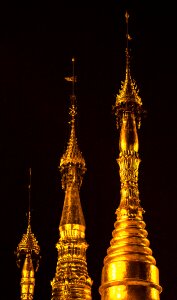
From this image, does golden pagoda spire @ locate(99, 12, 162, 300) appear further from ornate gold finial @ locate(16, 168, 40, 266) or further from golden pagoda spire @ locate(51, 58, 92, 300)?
ornate gold finial @ locate(16, 168, 40, 266)

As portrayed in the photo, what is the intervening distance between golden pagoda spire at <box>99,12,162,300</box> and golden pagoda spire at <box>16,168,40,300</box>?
7.72m

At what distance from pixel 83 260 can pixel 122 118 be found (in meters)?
4.76

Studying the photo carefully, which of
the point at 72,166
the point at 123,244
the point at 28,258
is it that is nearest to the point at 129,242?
the point at 123,244

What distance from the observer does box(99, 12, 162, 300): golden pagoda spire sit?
9.36m

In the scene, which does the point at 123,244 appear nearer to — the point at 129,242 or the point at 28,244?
the point at 129,242

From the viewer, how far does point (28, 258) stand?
18594 mm

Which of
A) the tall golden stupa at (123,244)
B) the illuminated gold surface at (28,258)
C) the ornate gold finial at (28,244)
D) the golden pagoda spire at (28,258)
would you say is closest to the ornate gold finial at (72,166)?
the tall golden stupa at (123,244)

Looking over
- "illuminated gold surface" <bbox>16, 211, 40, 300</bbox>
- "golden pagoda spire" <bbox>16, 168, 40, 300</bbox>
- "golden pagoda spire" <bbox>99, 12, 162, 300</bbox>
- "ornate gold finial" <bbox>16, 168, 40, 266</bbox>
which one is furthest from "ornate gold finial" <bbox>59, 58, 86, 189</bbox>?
"golden pagoda spire" <bbox>99, 12, 162, 300</bbox>

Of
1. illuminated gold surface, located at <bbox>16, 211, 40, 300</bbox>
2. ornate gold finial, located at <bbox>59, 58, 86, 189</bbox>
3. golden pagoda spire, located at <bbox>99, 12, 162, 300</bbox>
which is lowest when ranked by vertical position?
golden pagoda spire, located at <bbox>99, 12, 162, 300</bbox>

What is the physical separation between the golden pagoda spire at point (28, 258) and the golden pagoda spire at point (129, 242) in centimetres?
772

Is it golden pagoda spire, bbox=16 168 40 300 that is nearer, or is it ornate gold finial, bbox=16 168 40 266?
golden pagoda spire, bbox=16 168 40 300

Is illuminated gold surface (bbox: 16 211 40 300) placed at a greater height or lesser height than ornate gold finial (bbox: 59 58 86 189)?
lesser

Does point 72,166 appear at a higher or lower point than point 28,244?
higher

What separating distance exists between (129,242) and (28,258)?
30.1 ft
